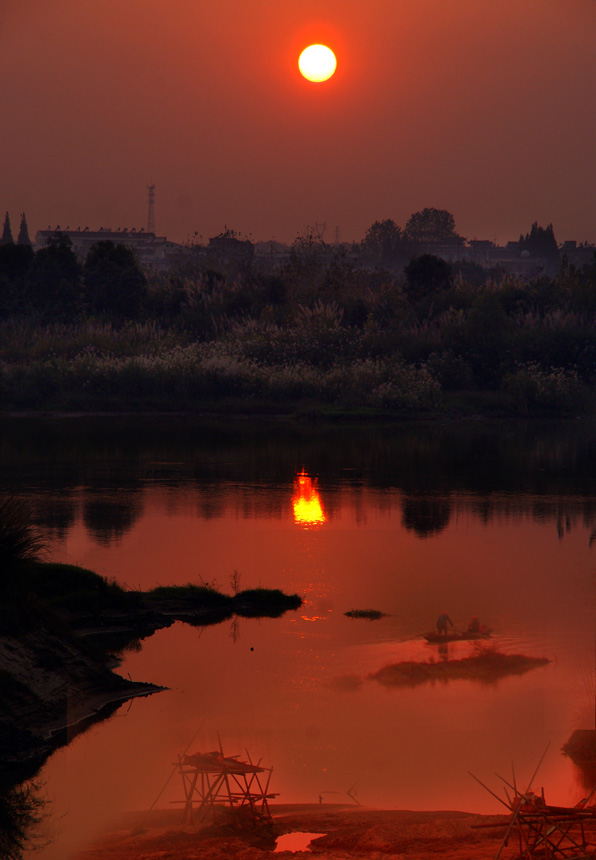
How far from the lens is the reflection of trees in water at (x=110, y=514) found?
15916 millimetres

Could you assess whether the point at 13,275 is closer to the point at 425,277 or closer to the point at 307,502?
the point at 425,277

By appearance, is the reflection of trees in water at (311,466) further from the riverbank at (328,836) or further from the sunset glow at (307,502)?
the riverbank at (328,836)

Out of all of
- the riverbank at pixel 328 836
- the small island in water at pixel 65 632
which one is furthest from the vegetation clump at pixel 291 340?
the riverbank at pixel 328 836

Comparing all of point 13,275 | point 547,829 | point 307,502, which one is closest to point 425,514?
point 307,502

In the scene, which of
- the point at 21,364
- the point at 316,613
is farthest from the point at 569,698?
the point at 21,364

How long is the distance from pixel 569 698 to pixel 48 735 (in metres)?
4.55

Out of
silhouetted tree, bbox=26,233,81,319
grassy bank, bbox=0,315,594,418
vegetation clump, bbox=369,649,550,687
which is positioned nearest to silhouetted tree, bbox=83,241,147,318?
silhouetted tree, bbox=26,233,81,319

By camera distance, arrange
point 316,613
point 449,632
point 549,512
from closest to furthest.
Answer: point 449,632
point 316,613
point 549,512

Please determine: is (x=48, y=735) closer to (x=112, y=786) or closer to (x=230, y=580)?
(x=112, y=786)

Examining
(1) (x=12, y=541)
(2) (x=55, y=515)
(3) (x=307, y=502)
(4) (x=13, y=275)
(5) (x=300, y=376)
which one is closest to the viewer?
(1) (x=12, y=541)

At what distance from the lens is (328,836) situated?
21.6 feet

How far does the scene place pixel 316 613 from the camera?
12.0 m

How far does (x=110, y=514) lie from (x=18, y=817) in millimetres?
10486

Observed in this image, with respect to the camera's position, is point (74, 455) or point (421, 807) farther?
point (74, 455)
